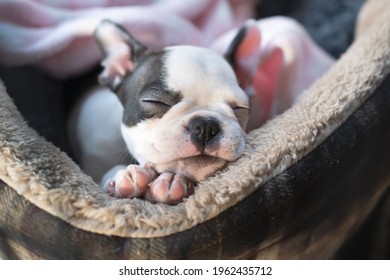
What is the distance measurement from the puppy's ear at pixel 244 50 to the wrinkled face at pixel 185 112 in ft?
0.29

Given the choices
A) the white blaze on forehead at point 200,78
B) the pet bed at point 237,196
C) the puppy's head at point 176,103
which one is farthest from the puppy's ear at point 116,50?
the pet bed at point 237,196

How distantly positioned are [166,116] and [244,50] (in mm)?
314

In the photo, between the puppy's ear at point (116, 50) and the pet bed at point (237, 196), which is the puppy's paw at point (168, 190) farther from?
the puppy's ear at point (116, 50)

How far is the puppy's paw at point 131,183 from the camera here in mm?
809

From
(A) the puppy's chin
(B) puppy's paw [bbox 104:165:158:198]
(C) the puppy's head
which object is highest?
(C) the puppy's head

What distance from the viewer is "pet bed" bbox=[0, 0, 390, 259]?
28.7 inches

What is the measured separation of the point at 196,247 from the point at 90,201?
16 cm

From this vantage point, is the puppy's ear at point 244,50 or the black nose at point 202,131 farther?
the puppy's ear at point 244,50

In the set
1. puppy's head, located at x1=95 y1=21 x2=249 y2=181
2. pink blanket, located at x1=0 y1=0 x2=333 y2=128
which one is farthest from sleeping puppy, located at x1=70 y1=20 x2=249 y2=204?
pink blanket, located at x1=0 y1=0 x2=333 y2=128

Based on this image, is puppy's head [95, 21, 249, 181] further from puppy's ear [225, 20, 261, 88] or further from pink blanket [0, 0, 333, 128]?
pink blanket [0, 0, 333, 128]

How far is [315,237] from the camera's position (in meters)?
0.94

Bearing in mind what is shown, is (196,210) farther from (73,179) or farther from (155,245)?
(73,179)

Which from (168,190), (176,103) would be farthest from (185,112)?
(168,190)

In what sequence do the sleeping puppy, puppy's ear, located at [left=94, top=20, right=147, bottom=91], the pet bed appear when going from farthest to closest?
puppy's ear, located at [left=94, top=20, right=147, bottom=91] < the sleeping puppy < the pet bed
